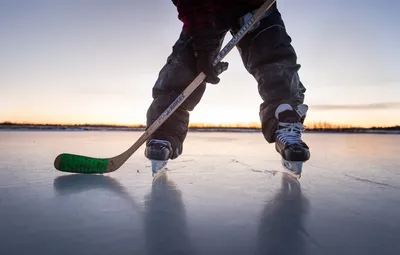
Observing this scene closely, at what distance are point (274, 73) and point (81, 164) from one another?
1.37m

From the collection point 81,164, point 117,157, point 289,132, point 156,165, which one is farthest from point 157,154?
point 289,132

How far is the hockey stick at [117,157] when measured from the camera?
1.86 meters

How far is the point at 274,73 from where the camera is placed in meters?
1.98

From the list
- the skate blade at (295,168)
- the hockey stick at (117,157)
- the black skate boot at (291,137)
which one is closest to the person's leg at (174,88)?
the hockey stick at (117,157)

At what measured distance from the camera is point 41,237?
2.50 feet

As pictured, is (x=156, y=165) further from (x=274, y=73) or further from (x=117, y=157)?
(x=274, y=73)

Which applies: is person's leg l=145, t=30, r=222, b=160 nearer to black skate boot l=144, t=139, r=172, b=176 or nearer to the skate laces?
black skate boot l=144, t=139, r=172, b=176

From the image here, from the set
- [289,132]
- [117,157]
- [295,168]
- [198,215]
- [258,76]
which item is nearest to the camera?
[198,215]

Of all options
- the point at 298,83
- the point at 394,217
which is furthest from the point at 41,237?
the point at 298,83

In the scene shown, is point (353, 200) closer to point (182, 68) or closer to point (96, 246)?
point (96, 246)

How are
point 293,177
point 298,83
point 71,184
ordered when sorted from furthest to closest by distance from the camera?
point 298,83 < point 293,177 < point 71,184

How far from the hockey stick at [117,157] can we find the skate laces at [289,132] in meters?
0.59

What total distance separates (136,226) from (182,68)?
1.46m

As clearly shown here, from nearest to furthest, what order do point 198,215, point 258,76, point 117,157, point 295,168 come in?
point 198,215, point 295,168, point 117,157, point 258,76
